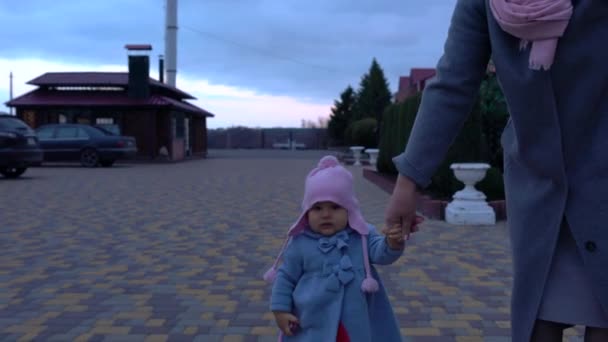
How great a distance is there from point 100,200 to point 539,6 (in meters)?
10.5

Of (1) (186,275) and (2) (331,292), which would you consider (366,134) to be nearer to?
(1) (186,275)

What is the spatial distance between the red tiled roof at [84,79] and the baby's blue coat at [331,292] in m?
26.7

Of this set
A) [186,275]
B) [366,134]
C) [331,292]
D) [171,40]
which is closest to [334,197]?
[331,292]

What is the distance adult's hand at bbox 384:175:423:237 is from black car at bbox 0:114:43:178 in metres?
15.2

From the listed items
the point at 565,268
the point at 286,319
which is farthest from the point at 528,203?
the point at 286,319

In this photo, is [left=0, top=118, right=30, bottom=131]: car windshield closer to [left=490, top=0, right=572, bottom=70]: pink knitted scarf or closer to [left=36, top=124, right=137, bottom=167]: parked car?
[left=36, top=124, right=137, bottom=167]: parked car

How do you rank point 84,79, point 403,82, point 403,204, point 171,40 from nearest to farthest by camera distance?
point 403,204 < point 84,79 < point 171,40 < point 403,82

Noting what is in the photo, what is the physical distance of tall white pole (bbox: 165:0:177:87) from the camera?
36344 millimetres

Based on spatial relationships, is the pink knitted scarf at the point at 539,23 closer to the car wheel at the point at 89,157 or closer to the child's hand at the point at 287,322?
the child's hand at the point at 287,322

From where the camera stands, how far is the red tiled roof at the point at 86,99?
89.9 feet

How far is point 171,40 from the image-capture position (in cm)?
3638

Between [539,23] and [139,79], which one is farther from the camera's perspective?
[139,79]

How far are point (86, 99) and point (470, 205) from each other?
23.1 metres

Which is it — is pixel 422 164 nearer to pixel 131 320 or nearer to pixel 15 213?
pixel 131 320
